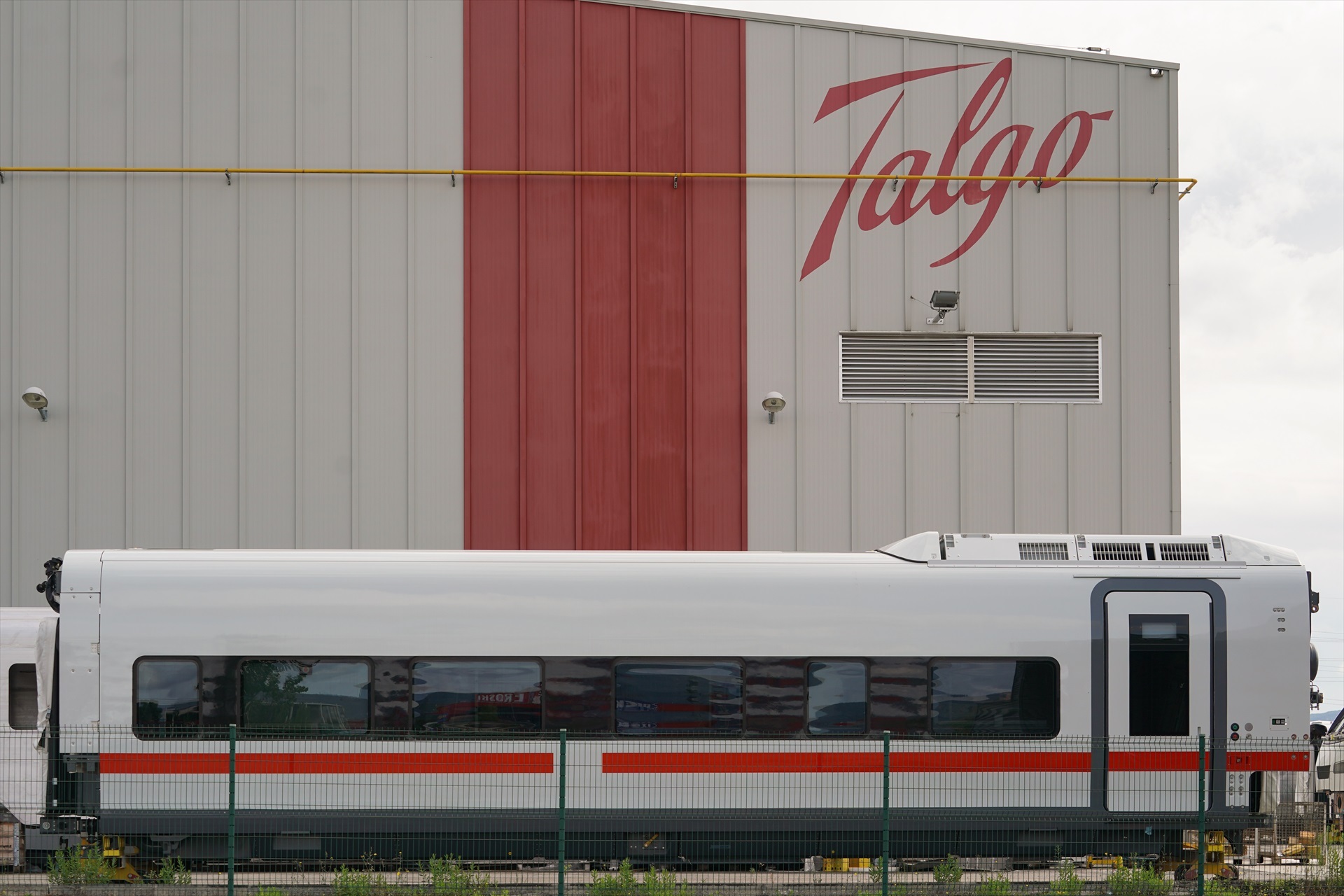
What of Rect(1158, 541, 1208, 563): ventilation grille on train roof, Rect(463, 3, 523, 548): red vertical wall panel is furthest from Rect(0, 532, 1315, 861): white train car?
Rect(463, 3, 523, 548): red vertical wall panel

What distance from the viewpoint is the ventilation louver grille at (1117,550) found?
11133mm

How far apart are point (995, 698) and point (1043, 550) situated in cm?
155

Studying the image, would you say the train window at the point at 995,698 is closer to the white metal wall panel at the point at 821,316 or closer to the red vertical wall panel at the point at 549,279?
the white metal wall panel at the point at 821,316

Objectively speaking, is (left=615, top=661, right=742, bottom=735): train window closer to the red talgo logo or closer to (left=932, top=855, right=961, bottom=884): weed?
(left=932, top=855, right=961, bottom=884): weed

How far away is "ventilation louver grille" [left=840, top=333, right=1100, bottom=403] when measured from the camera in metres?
16.3

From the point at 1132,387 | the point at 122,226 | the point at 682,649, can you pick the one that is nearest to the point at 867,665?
the point at 682,649

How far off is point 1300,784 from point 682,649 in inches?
238

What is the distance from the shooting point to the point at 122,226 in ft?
52.2

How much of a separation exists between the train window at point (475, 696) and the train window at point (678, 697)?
81cm

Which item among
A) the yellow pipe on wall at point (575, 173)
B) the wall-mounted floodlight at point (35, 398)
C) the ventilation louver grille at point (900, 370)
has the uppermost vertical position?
the yellow pipe on wall at point (575, 173)

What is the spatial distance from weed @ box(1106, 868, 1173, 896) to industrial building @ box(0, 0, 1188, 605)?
6603 mm

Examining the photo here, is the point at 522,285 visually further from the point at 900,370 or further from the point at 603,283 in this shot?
the point at 900,370

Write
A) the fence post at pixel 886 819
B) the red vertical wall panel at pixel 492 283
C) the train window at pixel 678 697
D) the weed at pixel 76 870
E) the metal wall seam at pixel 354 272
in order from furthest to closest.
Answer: the red vertical wall panel at pixel 492 283
the metal wall seam at pixel 354 272
the train window at pixel 678 697
the weed at pixel 76 870
the fence post at pixel 886 819

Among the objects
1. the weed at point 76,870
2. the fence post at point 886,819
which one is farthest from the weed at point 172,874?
the fence post at point 886,819
